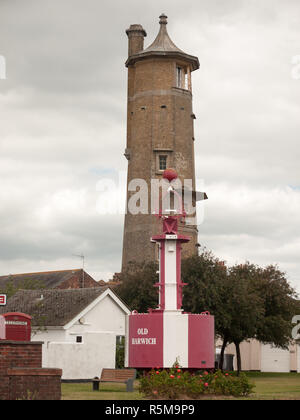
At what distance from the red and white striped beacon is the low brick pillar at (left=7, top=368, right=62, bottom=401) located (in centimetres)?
1208

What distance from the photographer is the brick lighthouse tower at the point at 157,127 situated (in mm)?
69562

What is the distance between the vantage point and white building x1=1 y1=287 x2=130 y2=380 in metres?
42.1

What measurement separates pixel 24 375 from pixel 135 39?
57.4 m

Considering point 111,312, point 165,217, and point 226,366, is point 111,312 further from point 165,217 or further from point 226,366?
point 226,366

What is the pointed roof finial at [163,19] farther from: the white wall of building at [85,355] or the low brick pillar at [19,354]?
the low brick pillar at [19,354]

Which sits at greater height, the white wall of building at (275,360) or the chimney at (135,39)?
the chimney at (135,39)

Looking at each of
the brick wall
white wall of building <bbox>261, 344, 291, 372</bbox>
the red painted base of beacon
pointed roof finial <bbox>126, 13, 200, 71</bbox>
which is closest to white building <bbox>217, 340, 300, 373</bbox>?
white wall of building <bbox>261, 344, 291, 372</bbox>

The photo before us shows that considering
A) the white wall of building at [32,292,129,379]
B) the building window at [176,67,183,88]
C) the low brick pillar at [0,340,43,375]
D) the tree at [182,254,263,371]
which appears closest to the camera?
the low brick pillar at [0,340,43,375]

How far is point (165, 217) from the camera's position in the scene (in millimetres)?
34688

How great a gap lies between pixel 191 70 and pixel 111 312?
32147 millimetres

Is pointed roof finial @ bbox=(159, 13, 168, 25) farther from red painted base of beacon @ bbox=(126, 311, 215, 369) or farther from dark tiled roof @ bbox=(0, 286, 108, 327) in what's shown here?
red painted base of beacon @ bbox=(126, 311, 215, 369)

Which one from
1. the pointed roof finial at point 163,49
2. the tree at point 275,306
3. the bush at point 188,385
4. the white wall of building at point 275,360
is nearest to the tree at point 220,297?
the tree at point 275,306

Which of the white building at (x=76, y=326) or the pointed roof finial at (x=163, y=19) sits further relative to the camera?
the pointed roof finial at (x=163, y=19)
